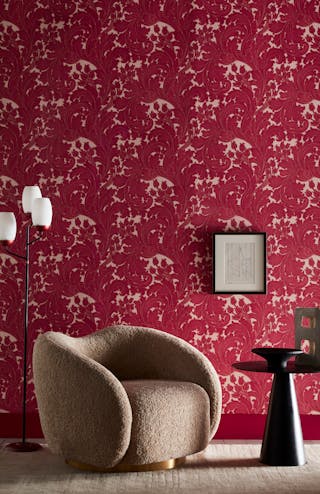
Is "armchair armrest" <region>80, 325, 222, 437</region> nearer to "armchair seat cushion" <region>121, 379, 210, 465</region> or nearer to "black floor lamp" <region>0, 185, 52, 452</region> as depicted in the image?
"armchair seat cushion" <region>121, 379, 210, 465</region>

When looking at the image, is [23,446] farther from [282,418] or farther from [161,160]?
[161,160]

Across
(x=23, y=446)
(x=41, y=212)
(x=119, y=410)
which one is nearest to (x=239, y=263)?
(x=41, y=212)

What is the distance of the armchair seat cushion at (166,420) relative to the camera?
3945mm

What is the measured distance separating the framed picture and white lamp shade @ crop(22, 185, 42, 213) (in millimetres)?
1152

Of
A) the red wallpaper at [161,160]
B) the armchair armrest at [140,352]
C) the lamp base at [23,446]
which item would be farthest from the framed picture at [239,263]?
the lamp base at [23,446]

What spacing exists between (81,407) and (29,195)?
143 cm

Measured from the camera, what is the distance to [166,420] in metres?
4.01

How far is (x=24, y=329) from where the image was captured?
4.89 metres

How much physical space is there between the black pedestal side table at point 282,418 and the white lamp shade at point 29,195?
161cm

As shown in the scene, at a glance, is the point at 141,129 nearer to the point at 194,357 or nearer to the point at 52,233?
the point at 52,233

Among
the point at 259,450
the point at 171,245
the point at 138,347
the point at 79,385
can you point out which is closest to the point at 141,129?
the point at 171,245

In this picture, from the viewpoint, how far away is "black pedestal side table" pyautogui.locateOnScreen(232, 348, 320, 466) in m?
4.20

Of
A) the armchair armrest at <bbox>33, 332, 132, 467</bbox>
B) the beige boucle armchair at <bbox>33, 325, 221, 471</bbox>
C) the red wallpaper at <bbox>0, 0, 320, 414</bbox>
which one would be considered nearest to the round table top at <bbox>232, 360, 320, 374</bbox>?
the beige boucle armchair at <bbox>33, 325, 221, 471</bbox>

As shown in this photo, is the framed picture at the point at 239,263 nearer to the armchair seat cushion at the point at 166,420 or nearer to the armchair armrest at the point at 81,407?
the armchair seat cushion at the point at 166,420
